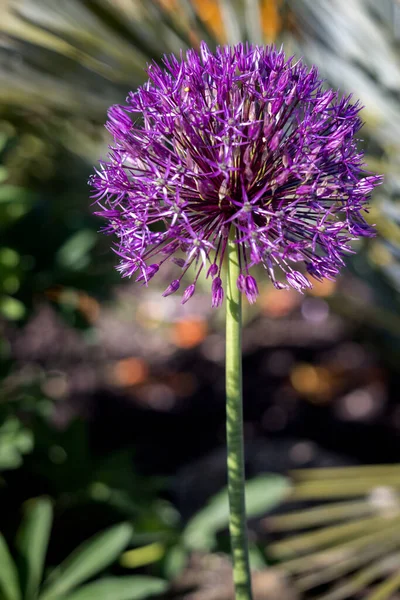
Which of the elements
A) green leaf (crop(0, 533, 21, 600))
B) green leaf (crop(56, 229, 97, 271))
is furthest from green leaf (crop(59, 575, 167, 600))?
green leaf (crop(56, 229, 97, 271))

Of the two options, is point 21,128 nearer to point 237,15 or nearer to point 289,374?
point 237,15

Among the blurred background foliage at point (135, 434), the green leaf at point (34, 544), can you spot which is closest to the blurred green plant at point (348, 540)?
the blurred background foliage at point (135, 434)

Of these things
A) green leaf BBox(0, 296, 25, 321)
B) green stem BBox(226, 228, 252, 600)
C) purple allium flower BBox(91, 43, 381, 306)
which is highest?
green leaf BBox(0, 296, 25, 321)

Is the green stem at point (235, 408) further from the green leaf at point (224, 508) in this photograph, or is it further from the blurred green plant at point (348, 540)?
the blurred green plant at point (348, 540)

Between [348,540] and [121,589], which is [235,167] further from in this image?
[348,540]

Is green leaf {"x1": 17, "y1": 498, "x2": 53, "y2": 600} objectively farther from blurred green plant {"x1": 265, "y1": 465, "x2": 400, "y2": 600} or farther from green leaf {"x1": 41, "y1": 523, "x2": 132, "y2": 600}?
blurred green plant {"x1": 265, "y1": 465, "x2": 400, "y2": 600}

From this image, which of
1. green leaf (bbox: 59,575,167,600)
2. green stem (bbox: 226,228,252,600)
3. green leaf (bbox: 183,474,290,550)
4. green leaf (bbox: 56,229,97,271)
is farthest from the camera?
green leaf (bbox: 56,229,97,271)
